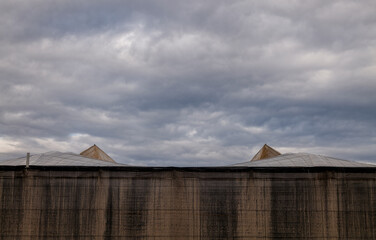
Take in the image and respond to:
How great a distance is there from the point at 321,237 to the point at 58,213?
542 inches

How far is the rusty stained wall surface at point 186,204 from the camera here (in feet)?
61.2

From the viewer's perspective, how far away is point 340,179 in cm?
1919

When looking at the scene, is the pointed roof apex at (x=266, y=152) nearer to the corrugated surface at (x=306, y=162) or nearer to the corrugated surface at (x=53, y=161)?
the corrugated surface at (x=306, y=162)

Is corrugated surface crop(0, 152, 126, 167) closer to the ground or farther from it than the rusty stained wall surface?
farther from it

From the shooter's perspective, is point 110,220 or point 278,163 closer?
point 110,220

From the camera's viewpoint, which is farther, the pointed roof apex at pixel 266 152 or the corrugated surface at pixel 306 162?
the pointed roof apex at pixel 266 152

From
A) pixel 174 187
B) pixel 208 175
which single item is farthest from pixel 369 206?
pixel 174 187

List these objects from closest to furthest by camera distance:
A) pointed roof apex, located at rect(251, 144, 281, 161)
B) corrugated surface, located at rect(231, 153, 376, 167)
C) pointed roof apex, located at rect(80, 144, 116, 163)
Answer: corrugated surface, located at rect(231, 153, 376, 167)
pointed roof apex, located at rect(251, 144, 281, 161)
pointed roof apex, located at rect(80, 144, 116, 163)

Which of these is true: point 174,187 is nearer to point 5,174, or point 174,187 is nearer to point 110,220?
point 110,220

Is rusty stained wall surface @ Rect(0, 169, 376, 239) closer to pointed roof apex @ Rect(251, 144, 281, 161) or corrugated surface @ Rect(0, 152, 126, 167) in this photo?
corrugated surface @ Rect(0, 152, 126, 167)

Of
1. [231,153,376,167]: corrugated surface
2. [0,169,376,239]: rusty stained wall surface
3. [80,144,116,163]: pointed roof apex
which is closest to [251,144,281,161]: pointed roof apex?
[231,153,376,167]: corrugated surface

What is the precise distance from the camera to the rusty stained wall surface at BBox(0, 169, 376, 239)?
61.2 ft

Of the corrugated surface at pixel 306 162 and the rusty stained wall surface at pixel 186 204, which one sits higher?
the corrugated surface at pixel 306 162

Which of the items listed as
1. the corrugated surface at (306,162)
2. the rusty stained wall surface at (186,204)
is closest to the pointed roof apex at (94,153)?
the rusty stained wall surface at (186,204)
